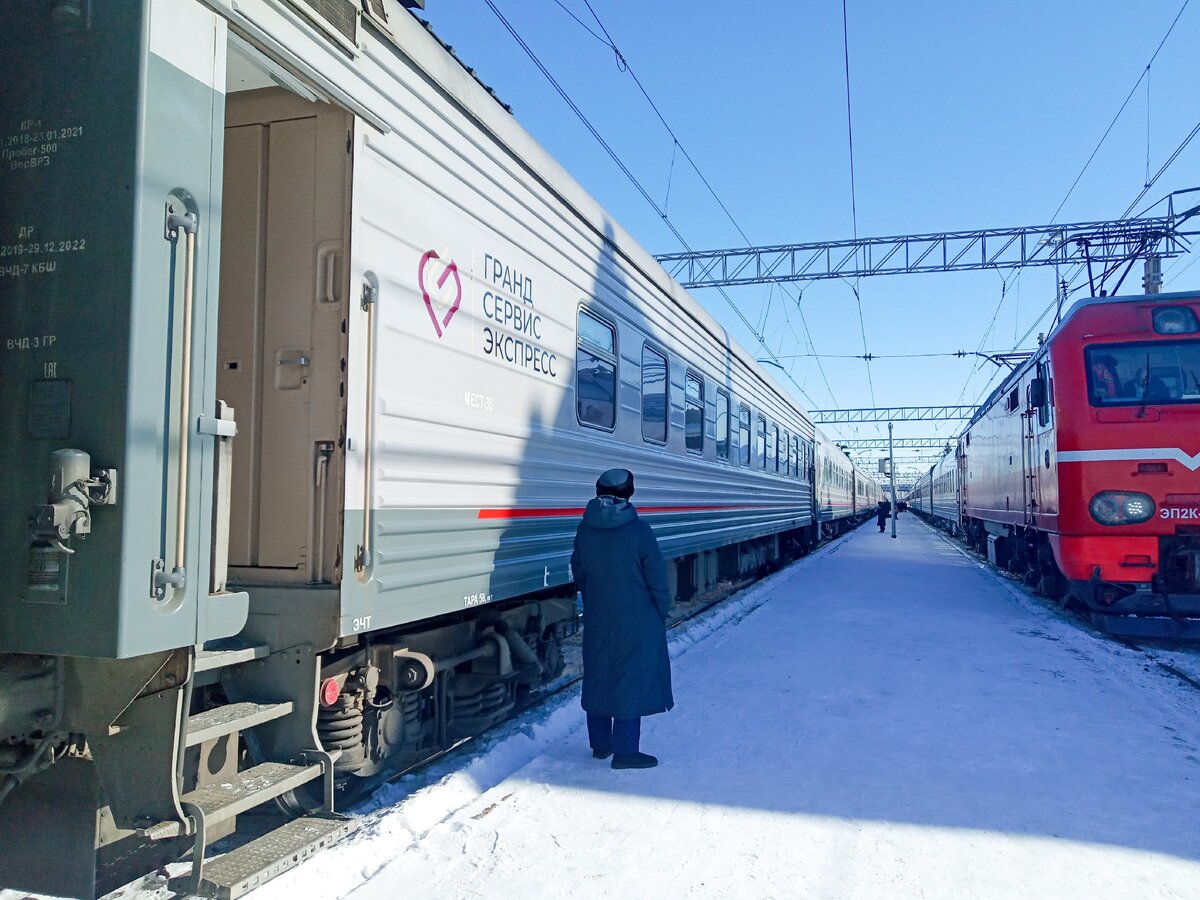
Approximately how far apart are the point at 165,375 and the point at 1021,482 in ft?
35.6

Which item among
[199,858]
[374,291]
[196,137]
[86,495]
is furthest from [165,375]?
[199,858]

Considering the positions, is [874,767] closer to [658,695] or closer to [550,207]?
[658,695]

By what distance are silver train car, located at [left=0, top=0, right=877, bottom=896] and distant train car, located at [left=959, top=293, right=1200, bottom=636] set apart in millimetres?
5255

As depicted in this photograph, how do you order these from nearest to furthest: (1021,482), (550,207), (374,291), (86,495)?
(86,495) → (374,291) → (550,207) → (1021,482)

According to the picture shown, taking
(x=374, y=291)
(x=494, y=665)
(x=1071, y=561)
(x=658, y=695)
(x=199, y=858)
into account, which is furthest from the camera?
(x=1071, y=561)

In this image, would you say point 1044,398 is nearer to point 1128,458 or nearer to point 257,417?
point 1128,458

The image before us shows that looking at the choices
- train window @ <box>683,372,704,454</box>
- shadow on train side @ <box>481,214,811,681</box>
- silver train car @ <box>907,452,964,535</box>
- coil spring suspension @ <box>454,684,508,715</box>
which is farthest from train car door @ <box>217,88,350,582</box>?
silver train car @ <box>907,452,964,535</box>

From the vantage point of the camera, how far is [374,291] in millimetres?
3455

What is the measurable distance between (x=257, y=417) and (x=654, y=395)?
4.20m

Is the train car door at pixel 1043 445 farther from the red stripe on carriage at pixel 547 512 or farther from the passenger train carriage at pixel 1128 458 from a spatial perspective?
the red stripe on carriage at pixel 547 512

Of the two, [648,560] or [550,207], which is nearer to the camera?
[648,560]

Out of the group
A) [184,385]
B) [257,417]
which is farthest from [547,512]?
[184,385]

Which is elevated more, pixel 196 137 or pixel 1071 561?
pixel 196 137

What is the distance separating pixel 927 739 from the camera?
4.91 meters
